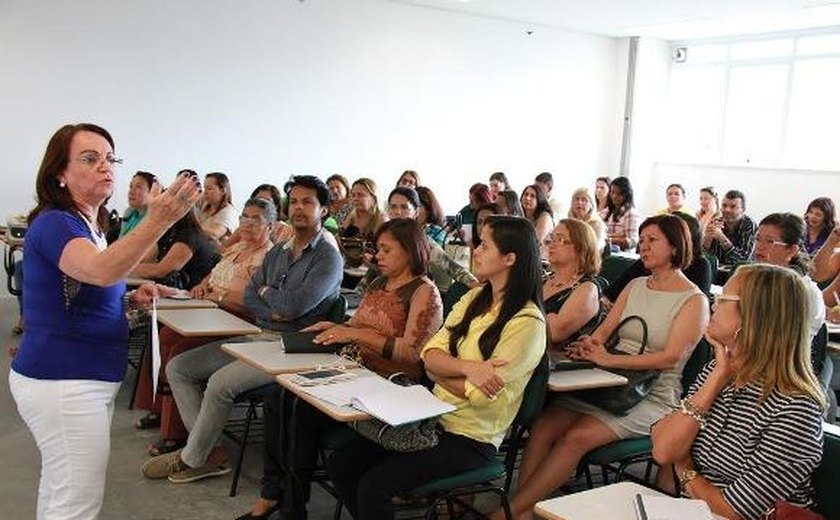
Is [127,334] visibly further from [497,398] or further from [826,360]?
[826,360]

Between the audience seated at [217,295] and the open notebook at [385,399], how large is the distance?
4.75 ft

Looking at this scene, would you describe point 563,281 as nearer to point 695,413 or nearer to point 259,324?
point 259,324

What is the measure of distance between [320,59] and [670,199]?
4.18 m

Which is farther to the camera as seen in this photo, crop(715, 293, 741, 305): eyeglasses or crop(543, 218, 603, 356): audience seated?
crop(543, 218, 603, 356): audience seated

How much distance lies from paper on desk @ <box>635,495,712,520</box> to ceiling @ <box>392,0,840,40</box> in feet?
26.0

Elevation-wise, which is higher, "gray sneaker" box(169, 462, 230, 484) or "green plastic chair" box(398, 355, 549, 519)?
"green plastic chair" box(398, 355, 549, 519)

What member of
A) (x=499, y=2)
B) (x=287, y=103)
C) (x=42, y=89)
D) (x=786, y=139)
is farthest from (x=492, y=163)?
(x=42, y=89)

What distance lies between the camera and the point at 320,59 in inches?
359

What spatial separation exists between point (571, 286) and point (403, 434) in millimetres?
1326

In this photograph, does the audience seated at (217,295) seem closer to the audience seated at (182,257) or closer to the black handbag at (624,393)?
the audience seated at (182,257)

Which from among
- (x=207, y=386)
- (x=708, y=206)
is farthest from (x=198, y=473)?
(x=708, y=206)

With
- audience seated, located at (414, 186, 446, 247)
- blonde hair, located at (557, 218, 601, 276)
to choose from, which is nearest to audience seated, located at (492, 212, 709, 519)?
blonde hair, located at (557, 218, 601, 276)

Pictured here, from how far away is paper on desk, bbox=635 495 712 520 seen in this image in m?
1.71

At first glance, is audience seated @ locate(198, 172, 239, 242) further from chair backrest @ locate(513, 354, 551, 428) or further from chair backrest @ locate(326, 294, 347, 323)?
chair backrest @ locate(513, 354, 551, 428)
